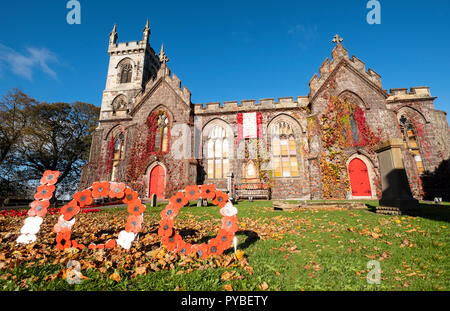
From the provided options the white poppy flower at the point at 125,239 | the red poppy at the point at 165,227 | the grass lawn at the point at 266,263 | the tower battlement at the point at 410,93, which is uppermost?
the tower battlement at the point at 410,93

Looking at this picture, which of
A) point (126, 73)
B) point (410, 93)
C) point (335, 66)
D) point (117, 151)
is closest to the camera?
point (410, 93)

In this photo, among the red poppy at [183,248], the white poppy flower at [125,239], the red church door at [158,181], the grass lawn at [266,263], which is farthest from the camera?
the red church door at [158,181]

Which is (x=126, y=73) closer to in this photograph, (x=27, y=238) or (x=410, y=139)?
(x=27, y=238)

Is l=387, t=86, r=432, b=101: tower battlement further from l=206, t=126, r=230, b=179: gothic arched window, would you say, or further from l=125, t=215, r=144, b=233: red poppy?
l=125, t=215, r=144, b=233: red poppy

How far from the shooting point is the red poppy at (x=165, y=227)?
382cm

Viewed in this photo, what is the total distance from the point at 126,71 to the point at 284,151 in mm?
27374

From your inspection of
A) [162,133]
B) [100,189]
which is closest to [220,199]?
[100,189]

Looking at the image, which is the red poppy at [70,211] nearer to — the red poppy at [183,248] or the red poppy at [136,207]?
the red poppy at [136,207]

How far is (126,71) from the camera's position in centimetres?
2923

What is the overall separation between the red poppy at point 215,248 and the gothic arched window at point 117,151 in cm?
1803

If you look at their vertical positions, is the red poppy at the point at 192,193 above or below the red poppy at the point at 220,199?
above

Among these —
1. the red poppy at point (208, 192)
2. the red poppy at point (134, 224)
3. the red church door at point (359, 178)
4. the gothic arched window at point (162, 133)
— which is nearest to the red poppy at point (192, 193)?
the red poppy at point (208, 192)
